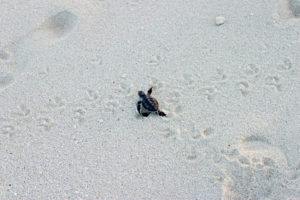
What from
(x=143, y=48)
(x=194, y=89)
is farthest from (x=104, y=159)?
(x=143, y=48)

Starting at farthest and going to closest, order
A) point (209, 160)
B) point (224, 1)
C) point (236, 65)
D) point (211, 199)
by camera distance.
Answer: point (224, 1) → point (236, 65) → point (209, 160) → point (211, 199)

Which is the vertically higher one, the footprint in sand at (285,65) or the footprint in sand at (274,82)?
the footprint in sand at (285,65)

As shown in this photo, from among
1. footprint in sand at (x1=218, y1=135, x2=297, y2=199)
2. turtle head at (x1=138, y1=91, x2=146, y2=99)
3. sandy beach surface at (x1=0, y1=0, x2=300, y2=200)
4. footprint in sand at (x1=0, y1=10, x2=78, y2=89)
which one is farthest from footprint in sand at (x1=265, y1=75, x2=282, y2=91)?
footprint in sand at (x1=0, y1=10, x2=78, y2=89)

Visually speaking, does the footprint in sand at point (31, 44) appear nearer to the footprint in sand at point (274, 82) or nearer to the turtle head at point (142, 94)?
the turtle head at point (142, 94)

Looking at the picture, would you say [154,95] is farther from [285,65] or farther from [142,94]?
[285,65]

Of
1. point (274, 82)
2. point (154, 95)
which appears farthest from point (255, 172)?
point (154, 95)

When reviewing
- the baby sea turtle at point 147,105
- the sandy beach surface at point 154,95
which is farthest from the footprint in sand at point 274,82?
the baby sea turtle at point 147,105

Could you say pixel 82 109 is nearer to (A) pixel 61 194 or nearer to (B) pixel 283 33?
(A) pixel 61 194
